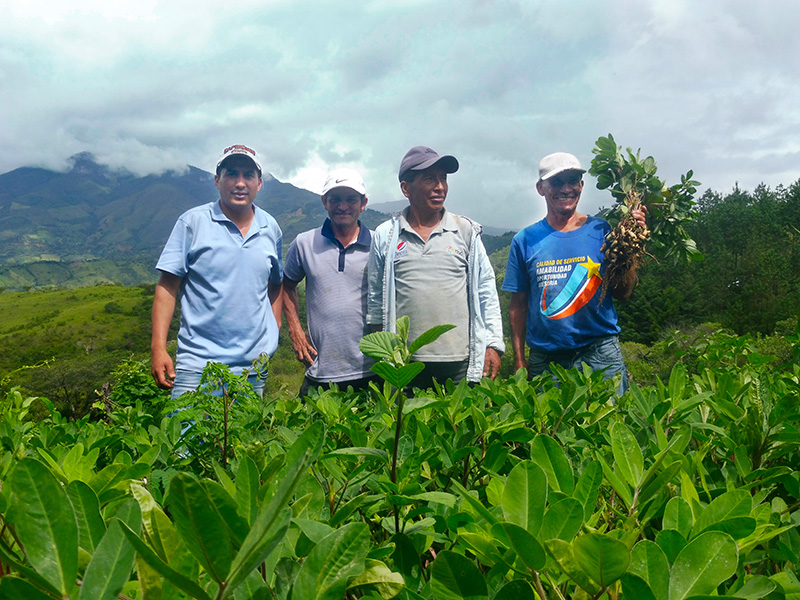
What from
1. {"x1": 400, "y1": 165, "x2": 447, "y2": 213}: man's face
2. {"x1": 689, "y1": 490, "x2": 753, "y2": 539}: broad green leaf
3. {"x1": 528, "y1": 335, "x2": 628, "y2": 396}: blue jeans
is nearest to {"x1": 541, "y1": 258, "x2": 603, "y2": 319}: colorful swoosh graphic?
{"x1": 528, "y1": 335, "x2": 628, "y2": 396}: blue jeans

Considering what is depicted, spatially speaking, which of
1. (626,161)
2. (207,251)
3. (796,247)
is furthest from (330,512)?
(796,247)

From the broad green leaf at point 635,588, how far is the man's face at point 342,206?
3755 mm

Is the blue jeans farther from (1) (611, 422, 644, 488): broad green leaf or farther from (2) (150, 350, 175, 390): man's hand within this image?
(1) (611, 422, 644, 488): broad green leaf

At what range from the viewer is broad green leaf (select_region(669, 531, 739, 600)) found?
47 centimetres

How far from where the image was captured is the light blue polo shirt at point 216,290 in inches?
135

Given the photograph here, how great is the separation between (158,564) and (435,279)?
3.44 meters

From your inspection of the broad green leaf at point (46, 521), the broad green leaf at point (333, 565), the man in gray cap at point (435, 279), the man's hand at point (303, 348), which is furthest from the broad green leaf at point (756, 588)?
the man's hand at point (303, 348)

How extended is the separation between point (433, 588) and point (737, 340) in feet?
8.76

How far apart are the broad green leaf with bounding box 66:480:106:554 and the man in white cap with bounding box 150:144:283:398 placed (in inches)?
115

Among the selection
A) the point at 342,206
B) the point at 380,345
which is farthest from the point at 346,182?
the point at 380,345

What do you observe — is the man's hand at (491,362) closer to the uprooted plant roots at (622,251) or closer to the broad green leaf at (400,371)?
the uprooted plant roots at (622,251)

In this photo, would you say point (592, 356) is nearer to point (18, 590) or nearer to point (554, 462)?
point (554, 462)

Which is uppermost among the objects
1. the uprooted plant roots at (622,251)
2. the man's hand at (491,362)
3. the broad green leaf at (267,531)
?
the uprooted plant roots at (622,251)

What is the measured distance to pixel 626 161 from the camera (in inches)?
167
